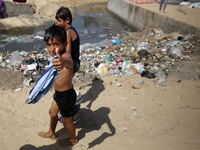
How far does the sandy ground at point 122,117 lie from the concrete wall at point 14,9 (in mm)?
7883

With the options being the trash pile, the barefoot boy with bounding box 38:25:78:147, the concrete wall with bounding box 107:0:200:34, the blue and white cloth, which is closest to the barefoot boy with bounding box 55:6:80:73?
the barefoot boy with bounding box 38:25:78:147

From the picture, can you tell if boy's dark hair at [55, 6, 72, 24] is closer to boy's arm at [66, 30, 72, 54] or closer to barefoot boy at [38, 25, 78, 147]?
boy's arm at [66, 30, 72, 54]

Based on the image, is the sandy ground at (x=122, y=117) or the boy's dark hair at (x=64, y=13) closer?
the sandy ground at (x=122, y=117)

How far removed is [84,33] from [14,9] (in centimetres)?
462

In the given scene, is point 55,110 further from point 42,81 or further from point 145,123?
point 145,123

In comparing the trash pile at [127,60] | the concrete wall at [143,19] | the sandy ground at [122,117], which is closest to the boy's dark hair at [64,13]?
the sandy ground at [122,117]

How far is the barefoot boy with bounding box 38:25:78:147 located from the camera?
1777 millimetres

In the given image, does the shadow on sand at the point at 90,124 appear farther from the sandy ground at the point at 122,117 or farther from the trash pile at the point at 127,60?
the trash pile at the point at 127,60

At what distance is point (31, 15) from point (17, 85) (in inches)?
339

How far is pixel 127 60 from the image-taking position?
532 cm

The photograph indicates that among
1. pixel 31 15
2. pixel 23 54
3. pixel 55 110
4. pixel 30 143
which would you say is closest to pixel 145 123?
pixel 55 110

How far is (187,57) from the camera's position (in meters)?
5.23

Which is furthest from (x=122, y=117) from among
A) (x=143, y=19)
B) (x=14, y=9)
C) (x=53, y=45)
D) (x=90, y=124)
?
(x=14, y=9)

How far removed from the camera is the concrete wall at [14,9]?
34.0 ft
